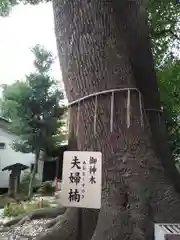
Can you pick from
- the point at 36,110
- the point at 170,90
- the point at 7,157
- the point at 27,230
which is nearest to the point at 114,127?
the point at 27,230

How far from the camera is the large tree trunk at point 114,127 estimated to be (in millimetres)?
2416

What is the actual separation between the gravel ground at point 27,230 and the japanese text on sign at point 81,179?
8.27 feet

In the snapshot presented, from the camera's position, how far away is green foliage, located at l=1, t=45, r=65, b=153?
1212 cm

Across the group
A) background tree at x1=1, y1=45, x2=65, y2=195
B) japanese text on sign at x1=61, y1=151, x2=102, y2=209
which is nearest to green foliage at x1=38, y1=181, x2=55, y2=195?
background tree at x1=1, y1=45, x2=65, y2=195

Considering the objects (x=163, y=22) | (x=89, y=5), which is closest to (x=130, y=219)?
(x=89, y=5)

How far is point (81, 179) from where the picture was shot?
2.05 metres

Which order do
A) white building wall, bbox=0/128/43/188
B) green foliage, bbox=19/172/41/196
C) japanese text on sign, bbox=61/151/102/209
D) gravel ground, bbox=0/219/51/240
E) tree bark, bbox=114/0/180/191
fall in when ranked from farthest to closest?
white building wall, bbox=0/128/43/188, green foliage, bbox=19/172/41/196, gravel ground, bbox=0/219/51/240, tree bark, bbox=114/0/180/191, japanese text on sign, bbox=61/151/102/209

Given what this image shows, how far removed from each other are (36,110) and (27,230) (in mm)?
8040

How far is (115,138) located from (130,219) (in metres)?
0.72

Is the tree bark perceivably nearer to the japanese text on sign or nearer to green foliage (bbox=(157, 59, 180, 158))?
the japanese text on sign

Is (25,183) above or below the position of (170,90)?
below

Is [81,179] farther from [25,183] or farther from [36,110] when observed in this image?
[25,183]

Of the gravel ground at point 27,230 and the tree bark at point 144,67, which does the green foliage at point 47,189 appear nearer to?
the gravel ground at point 27,230

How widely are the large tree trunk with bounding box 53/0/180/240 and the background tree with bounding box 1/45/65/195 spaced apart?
9026mm
